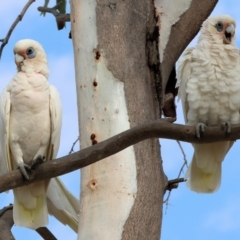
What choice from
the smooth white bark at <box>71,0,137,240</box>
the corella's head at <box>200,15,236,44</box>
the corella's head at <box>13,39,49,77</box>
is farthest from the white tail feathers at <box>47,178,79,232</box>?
the corella's head at <box>200,15,236,44</box>

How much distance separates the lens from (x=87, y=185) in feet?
8.21

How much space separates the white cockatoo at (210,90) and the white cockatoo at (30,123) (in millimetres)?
646

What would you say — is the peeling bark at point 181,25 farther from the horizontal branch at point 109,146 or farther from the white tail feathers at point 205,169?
the horizontal branch at point 109,146

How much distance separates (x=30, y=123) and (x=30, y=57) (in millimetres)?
355

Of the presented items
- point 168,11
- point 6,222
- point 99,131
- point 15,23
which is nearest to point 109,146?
point 99,131

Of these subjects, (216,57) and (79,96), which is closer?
(79,96)

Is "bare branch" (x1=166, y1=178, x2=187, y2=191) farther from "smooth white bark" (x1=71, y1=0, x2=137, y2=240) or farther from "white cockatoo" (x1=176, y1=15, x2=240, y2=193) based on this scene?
"smooth white bark" (x1=71, y1=0, x2=137, y2=240)

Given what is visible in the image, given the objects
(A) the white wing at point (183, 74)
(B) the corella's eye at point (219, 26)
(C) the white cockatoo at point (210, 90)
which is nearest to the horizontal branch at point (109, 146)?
(C) the white cockatoo at point (210, 90)

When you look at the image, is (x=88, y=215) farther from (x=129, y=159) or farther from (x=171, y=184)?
(x=171, y=184)

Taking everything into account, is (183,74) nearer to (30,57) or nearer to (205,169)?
(205,169)

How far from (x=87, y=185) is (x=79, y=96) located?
16.8 inches

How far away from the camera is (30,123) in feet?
8.95

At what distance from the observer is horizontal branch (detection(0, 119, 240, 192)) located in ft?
6.59

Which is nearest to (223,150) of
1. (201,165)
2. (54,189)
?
(201,165)
